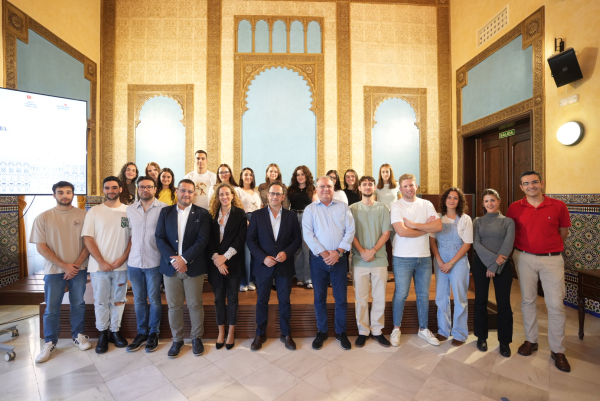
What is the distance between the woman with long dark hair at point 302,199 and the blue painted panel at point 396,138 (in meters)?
3.07

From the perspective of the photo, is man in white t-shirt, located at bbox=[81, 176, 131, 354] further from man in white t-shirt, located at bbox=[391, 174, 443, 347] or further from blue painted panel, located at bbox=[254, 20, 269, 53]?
blue painted panel, located at bbox=[254, 20, 269, 53]

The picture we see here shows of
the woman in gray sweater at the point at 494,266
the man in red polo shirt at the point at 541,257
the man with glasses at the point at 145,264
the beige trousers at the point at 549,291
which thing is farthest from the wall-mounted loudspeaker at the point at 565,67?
the man with glasses at the point at 145,264

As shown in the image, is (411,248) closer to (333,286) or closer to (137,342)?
(333,286)

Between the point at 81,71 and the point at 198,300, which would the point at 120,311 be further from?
the point at 81,71

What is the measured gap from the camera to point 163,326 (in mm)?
2941

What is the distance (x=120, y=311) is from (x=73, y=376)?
59cm

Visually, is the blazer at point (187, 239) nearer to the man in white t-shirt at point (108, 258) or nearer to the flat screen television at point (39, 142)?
the man in white t-shirt at point (108, 258)

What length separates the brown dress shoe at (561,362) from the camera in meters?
2.37

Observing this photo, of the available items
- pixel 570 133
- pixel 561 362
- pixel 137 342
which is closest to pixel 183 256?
pixel 137 342

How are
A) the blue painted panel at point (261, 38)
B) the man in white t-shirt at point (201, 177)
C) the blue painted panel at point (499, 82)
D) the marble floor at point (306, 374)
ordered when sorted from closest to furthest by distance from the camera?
1. the marble floor at point (306, 374)
2. the man in white t-shirt at point (201, 177)
3. the blue painted panel at point (499, 82)
4. the blue painted panel at point (261, 38)

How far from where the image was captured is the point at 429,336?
9.35ft

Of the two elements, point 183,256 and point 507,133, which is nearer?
point 183,256

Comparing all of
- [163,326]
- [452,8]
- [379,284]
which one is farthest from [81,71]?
[452,8]

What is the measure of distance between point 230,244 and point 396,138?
4827 mm
